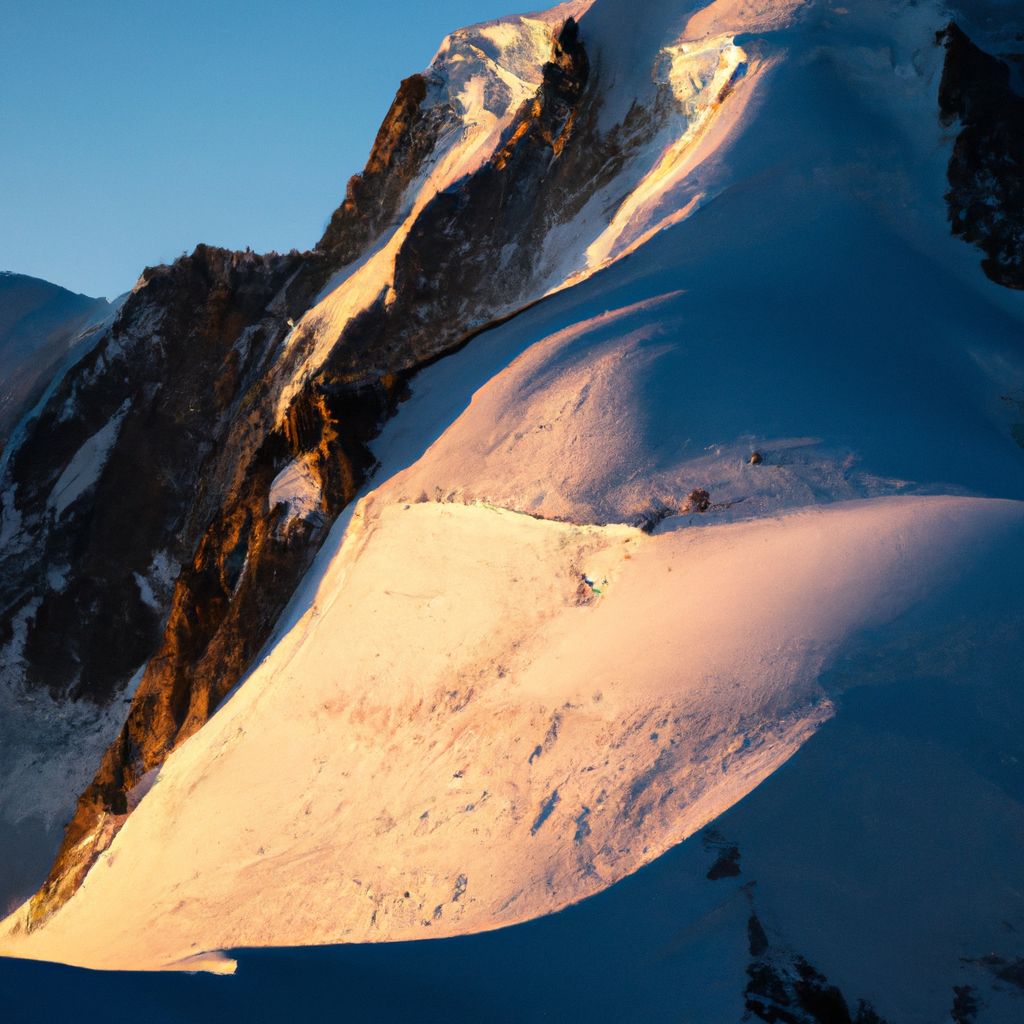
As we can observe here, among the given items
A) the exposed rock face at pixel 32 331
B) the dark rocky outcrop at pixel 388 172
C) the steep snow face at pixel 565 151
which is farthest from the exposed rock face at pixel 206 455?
the exposed rock face at pixel 32 331

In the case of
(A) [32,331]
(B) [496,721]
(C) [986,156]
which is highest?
(A) [32,331]

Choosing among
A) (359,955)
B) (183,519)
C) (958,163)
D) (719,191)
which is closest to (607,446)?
(719,191)

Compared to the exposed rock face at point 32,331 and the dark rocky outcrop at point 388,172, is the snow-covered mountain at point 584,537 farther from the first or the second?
the exposed rock face at point 32,331

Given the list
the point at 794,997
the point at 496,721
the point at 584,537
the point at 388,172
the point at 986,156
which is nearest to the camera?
the point at 794,997

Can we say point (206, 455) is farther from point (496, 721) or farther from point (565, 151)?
point (496, 721)

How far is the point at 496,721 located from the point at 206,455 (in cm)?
841

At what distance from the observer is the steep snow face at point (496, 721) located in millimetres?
6117

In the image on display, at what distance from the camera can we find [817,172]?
10906mm

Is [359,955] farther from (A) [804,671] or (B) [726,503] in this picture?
A: (B) [726,503]

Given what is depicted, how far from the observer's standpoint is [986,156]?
11.0m

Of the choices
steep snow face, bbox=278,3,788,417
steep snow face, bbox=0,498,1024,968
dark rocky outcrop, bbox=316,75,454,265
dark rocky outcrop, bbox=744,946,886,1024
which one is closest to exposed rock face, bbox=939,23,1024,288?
steep snow face, bbox=278,3,788,417

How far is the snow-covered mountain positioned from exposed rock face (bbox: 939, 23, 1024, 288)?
42 millimetres

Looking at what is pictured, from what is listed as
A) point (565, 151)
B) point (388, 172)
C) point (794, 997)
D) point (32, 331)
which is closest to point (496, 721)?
point (794, 997)

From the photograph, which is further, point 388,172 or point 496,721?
point 388,172
